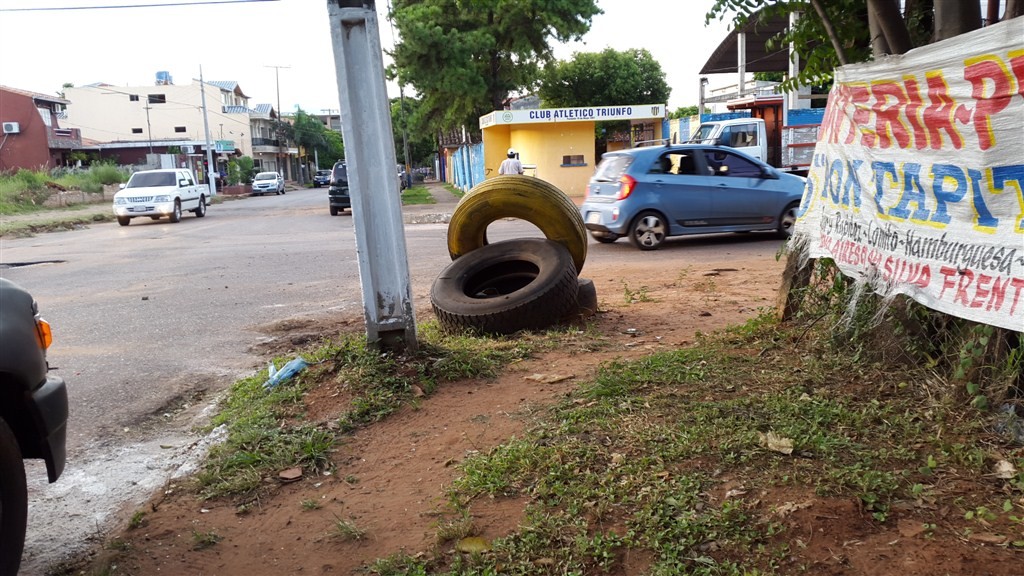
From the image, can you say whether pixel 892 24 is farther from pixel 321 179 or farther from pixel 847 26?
pixel 321 179

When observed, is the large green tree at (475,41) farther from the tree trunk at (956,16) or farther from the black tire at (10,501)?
the black tire at (10,501)

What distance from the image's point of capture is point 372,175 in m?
5.51

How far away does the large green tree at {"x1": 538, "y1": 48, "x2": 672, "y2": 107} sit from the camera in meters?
49.2

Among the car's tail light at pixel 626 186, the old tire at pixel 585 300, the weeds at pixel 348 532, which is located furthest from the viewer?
the car's tail light at pixel 626 186

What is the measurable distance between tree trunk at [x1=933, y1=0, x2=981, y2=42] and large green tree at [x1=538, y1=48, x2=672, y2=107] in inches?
1768

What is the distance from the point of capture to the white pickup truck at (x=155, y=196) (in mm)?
24484

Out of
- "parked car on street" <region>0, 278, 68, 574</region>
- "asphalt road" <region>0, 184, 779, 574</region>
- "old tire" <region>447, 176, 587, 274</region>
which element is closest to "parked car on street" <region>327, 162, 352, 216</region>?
"asphalt road" <region>0, 184, 779, 574</region>

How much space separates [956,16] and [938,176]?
1084mm

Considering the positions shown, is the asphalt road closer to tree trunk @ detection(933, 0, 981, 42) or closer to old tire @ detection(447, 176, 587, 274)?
old tire @ detection(447, 176, 587, 274)

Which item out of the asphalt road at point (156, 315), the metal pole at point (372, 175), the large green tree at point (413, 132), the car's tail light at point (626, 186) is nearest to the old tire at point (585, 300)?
the metal pole at point (372, 175)

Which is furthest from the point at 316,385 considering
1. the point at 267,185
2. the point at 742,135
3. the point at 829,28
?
the point at 267,185

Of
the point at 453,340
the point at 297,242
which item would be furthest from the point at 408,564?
the point at 297,242

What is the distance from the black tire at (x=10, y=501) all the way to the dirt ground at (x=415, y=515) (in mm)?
437

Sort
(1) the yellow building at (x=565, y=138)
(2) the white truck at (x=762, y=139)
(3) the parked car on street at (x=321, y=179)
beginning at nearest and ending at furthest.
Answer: (2) the white truck at (x=762, y=139) → (1) the yellow building at (x=565, y=138) → (3) the parked car on street at (x=321, y=179)
